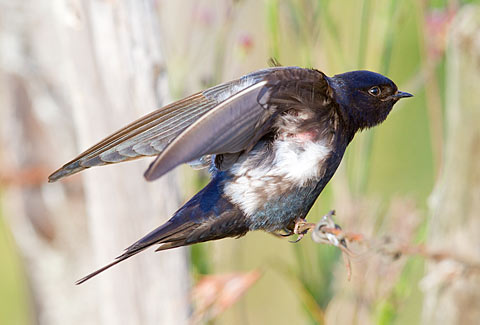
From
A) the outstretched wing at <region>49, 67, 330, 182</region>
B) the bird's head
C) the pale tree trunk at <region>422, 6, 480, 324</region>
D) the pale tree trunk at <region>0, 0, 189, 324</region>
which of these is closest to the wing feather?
the outstretched wing at <region>49, 67, 330, 182</region>

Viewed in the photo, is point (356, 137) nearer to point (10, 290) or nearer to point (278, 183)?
point (278, 183)

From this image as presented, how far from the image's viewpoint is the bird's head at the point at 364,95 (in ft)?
4.57

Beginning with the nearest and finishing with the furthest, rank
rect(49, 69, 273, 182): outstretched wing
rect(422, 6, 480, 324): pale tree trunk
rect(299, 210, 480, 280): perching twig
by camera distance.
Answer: rect(299, 210, 480, 280): perching twig
rect(49, 69, 273, 182): outstretched wing
rect(422, 6, 480, 324): pale tree trunk

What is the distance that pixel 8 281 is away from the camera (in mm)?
4199

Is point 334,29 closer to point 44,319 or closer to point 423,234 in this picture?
point 423,234

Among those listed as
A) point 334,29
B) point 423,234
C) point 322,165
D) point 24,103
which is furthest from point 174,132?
point 24,103

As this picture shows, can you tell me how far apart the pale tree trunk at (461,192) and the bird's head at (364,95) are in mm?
308

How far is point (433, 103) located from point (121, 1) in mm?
915

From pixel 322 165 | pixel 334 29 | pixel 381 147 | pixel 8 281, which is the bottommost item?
pixel 8 281

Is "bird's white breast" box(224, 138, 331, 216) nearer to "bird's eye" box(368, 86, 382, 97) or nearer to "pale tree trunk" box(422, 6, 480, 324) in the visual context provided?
"bird's eye" box(368, 86, 382, 97)

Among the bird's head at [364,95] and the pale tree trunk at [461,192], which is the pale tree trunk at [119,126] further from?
the pale tree trunk at [461,192]

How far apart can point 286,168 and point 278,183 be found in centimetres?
3

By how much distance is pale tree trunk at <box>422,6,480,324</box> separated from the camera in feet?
5.55

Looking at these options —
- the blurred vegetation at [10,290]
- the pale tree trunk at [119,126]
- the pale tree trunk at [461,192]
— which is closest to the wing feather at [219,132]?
the pale tree trunk at [119,126]
